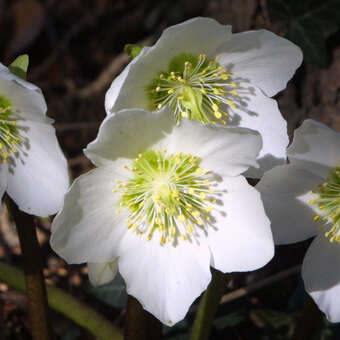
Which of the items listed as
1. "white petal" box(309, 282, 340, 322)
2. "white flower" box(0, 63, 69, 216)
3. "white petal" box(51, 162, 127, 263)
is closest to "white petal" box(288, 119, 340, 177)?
"white petal" box(309, 282, 340, 322)

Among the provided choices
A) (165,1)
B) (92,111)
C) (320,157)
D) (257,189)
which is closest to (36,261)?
(257,189)

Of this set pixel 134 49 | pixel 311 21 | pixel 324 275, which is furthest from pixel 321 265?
pixel 311 21

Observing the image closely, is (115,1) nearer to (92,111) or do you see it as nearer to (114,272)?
(92,111)

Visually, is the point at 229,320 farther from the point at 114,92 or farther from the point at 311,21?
the point at 311,21

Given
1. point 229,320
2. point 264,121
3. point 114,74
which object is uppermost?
point 264,121

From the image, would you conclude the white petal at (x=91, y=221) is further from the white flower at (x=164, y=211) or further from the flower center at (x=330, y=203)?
the flower center at (x=330, y=203)

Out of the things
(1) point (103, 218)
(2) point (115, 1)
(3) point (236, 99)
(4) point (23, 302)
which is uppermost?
(3) point (236, 99)

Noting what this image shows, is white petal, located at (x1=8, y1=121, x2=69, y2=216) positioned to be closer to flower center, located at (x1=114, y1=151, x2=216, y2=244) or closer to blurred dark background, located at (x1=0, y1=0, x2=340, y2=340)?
flower center, located at (x1=114, y1=151, x2=216, y2=244)
